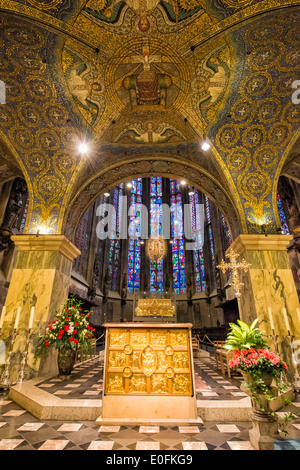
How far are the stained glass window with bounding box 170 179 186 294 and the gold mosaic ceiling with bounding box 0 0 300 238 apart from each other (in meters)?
13.2

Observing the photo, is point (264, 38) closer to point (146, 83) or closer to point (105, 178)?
point (146, 83)

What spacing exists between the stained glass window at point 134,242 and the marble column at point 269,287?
14677mm

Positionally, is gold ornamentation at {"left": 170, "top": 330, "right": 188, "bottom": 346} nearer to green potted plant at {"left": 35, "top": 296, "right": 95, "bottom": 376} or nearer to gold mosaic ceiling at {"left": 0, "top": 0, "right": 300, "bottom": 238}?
green potted plant at {"left": 35, "top": 296, "right": 95, "bottom": 376}

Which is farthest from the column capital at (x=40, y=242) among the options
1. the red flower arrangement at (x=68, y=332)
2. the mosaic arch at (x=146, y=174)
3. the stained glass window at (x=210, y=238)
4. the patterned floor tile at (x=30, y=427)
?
the stained glass window at (x=210, y=238)

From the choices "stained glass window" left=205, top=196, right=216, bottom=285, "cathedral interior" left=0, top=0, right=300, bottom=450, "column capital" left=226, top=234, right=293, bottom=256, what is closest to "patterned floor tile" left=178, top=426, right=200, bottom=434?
"cathedral interior" left=0, top=0, right=300, bottom=450

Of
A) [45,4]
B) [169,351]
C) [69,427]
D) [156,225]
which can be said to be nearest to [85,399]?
[69,427]

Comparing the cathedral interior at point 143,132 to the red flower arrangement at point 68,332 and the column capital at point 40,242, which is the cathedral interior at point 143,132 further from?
the red flower arrangement at point 68,332

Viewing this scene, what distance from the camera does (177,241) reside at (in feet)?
72.7

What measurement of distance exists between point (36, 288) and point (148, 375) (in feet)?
15.4

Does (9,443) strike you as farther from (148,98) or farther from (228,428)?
(148,98)

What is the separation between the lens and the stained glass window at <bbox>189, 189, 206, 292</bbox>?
20.0m

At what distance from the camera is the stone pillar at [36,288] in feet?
19.8
